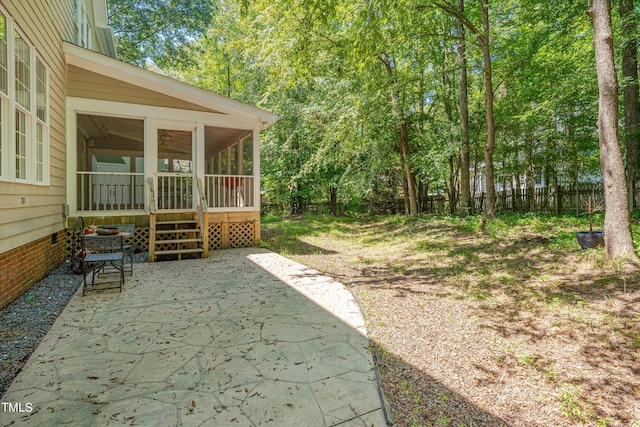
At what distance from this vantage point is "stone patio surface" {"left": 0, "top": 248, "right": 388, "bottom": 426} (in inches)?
83.1

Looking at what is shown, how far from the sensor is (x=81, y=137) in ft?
31.6

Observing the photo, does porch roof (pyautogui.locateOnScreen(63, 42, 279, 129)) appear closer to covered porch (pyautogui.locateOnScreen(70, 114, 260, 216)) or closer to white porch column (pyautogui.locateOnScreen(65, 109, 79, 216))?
covered porch (pyautogui.locateOnScreen(70, 114, 260, 216))

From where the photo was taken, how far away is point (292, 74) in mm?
8805

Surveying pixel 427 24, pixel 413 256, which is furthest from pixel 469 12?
pixel 413 256

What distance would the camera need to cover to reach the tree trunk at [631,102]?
9.11 metres

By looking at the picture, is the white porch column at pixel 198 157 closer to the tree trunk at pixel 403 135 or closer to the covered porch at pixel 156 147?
the covered porch at pixel 156 147

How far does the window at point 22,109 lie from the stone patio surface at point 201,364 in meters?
1.99

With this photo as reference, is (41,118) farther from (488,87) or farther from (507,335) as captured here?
(488,87)

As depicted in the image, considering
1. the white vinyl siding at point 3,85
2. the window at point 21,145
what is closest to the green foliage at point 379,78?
the white vinyl siding at point 3,85

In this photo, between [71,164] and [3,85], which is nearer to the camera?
[3,85]

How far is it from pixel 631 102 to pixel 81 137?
53.2 feet

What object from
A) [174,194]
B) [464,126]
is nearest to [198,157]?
[174,194]

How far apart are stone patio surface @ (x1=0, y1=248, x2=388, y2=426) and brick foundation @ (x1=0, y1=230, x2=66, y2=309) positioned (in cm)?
66

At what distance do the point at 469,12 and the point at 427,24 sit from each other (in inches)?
225
